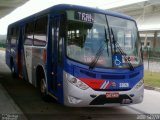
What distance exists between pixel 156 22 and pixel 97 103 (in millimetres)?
35626

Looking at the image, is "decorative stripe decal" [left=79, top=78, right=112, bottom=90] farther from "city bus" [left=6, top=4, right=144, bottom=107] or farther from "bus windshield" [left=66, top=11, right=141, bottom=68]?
"bus windshield" [left=66, top=11, right=141, bottom=68]

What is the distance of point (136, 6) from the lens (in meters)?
44.6

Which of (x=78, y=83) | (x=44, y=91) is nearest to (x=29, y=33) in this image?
(x=44, y=91)

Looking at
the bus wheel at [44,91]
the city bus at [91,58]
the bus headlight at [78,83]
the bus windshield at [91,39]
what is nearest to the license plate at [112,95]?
the city bus at [91,58]

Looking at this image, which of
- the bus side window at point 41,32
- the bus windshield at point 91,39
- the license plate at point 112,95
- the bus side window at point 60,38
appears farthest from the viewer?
the bus side window at point 41,32

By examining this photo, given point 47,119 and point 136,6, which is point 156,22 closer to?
point 136,6

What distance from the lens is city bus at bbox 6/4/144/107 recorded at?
8.14 m

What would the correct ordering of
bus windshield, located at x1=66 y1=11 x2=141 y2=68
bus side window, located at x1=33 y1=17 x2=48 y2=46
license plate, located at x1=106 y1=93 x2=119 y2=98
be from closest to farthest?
license plate, located at x1=106 y1=93 x2=119 y2=98
bus windshield, located at x1=66 y1=11 x2=141 y2=68
bus side window, located at x1=33 y1=17 x2=48 y2=46

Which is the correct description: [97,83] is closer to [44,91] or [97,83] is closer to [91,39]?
[91,39]

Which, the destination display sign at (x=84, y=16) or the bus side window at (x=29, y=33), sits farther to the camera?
the bus side window at (x=29, y=33)

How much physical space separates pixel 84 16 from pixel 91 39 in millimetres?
616

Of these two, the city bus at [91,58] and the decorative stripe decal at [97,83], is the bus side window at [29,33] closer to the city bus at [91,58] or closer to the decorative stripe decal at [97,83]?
the city bus at [91,58]

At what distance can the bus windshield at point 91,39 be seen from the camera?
8.35m

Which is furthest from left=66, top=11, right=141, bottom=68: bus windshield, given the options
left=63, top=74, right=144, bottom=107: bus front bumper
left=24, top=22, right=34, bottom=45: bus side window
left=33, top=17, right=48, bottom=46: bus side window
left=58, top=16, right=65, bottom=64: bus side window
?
left=24, top=22, right=34, bottom=45: bus side window
